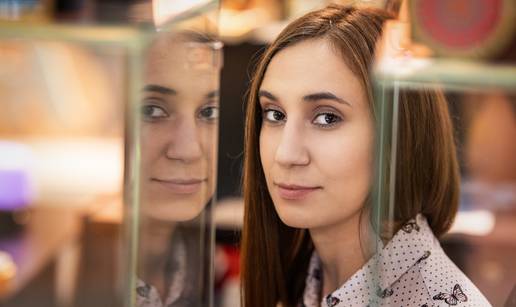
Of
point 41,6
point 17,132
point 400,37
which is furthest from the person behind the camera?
point 17,132

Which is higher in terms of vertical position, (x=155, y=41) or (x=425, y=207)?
(x=155, y=41)

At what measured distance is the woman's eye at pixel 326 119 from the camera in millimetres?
1084

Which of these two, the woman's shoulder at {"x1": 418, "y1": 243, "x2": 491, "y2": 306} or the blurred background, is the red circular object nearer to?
the blurred background

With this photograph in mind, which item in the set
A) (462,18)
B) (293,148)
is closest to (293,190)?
(293,148)

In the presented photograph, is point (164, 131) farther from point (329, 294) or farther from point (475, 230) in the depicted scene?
point (475, 230)

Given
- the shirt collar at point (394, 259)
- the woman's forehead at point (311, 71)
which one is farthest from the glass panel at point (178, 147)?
the shirt collar at point (394, 259)

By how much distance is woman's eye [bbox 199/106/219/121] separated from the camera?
115 cm

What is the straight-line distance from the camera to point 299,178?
1.10 metres

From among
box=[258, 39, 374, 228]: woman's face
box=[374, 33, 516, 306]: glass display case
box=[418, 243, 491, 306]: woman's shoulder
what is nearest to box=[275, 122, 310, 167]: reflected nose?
box=[258, 39, 374, 228]: woman's face

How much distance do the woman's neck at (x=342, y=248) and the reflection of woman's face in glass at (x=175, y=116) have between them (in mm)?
197

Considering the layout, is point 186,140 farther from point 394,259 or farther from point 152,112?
point 394,259

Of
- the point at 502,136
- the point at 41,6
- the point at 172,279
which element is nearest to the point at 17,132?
the point at 41,6

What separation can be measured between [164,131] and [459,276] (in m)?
0.45

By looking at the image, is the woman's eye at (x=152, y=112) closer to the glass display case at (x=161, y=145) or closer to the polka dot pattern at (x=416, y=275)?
the glass display case at (x=161, y=145)
